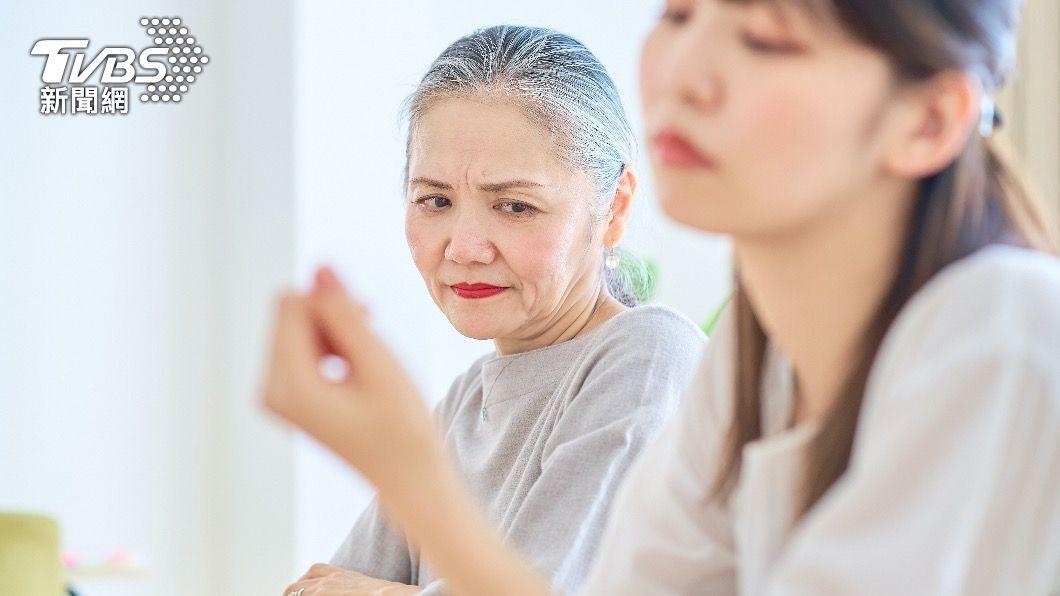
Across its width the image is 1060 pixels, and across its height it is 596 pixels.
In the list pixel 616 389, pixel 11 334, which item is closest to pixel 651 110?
pixel 616 389

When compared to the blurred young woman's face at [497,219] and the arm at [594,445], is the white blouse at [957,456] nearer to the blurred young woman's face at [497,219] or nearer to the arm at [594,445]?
the arm at [594,445]

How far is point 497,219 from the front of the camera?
1.76 meters

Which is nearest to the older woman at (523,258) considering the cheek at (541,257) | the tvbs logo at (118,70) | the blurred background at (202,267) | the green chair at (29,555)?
the cheek at (541,257)

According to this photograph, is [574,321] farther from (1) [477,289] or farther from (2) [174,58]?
(2) [174,58]

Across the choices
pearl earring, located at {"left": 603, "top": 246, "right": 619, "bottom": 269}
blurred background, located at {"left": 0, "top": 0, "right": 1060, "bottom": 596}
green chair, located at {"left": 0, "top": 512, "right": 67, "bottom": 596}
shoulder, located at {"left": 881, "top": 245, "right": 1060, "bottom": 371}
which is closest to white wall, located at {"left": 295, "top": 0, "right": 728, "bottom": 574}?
blurred background, located at {"left": 0, "top": 0, "right": 1060, "bottom": 596}

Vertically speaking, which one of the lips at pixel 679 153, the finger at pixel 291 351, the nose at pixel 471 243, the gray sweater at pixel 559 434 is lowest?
the gray sweater at pixel 559 434

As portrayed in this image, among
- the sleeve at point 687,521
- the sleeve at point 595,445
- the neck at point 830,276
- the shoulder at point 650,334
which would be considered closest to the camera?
the neck at point 830,276

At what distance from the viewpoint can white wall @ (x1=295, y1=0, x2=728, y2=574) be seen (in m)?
3.82

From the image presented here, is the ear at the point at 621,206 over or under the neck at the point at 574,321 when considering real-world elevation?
over

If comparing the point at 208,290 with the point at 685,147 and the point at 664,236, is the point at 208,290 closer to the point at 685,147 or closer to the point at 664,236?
the point at 664,236

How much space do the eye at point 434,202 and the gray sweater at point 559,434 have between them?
234 millimetres

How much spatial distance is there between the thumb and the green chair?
1.34 m

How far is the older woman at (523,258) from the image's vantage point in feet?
5.45

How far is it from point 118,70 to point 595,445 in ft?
8.49
